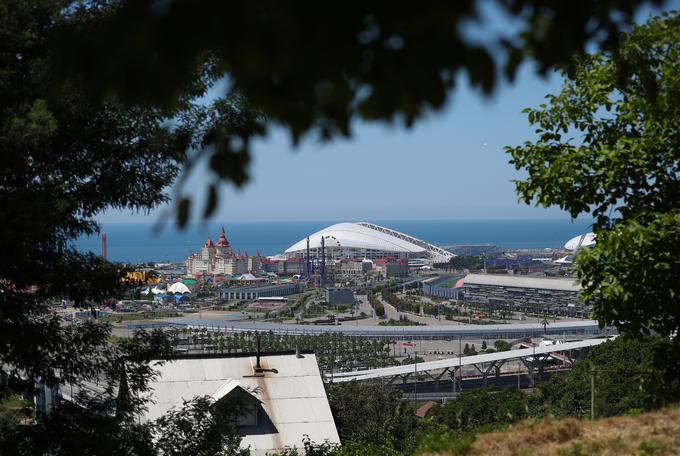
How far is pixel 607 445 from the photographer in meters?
2.90

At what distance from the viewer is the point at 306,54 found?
82 centimetres

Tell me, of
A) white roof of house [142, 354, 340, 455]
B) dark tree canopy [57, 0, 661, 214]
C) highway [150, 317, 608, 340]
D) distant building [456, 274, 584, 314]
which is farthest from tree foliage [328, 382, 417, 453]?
distant building [456, 274, 584, 314]

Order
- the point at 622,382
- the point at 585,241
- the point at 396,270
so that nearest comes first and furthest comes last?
→ the point at 622,382
the point at 585,241
the point at 396,270

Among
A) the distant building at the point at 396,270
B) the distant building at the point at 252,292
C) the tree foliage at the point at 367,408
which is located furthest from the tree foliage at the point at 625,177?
the distant building at the point at 396,270

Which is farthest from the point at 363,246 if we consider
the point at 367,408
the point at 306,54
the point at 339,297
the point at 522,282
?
the point at 306,54

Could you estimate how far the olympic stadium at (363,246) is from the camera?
74125 mm

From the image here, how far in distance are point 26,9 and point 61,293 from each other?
132 centimetres

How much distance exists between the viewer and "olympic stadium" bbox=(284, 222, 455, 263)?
74.1 metres

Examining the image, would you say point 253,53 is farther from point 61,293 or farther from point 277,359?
point 277,359

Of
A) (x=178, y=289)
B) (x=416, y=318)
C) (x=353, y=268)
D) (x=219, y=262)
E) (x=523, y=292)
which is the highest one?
(x=219, y=262)

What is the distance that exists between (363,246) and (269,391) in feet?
222

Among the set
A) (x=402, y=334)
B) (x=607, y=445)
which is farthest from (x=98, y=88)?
(x=402, y=334)

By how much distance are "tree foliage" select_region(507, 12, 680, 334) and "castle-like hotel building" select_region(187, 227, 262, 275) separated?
6440 cm

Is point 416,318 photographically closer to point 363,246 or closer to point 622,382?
point 622,382
